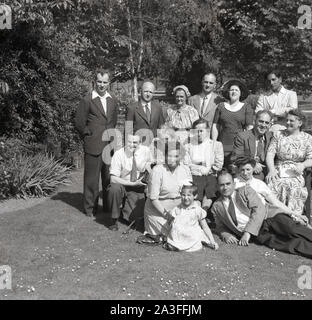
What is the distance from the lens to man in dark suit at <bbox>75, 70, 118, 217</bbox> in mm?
7012

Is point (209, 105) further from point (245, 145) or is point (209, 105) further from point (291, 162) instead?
point (291, 162)

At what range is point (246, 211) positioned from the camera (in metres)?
5.99

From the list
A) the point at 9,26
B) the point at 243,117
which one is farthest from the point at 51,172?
the point at 243,117

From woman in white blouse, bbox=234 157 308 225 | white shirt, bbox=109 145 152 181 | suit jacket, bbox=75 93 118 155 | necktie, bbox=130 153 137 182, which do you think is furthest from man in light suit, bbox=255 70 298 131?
suit jacket, bbox=75 93 118 155

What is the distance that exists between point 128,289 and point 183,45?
23274mm

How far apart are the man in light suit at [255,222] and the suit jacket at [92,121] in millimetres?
2006

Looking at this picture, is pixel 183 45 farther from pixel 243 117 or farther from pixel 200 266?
pixel 200 266

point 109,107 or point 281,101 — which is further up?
point 281,101

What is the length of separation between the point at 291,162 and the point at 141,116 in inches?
87.8

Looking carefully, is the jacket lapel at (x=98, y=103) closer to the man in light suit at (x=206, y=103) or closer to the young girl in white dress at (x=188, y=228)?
the man in light suit at (x=206, y=103)

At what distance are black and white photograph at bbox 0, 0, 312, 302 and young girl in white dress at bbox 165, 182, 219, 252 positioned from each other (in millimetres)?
14

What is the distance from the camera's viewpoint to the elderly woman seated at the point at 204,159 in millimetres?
6672

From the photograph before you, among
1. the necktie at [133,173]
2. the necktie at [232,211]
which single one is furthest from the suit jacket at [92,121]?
the necktie at [232,211]

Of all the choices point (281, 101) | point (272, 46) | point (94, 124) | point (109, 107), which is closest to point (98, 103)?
point (109, 107)
